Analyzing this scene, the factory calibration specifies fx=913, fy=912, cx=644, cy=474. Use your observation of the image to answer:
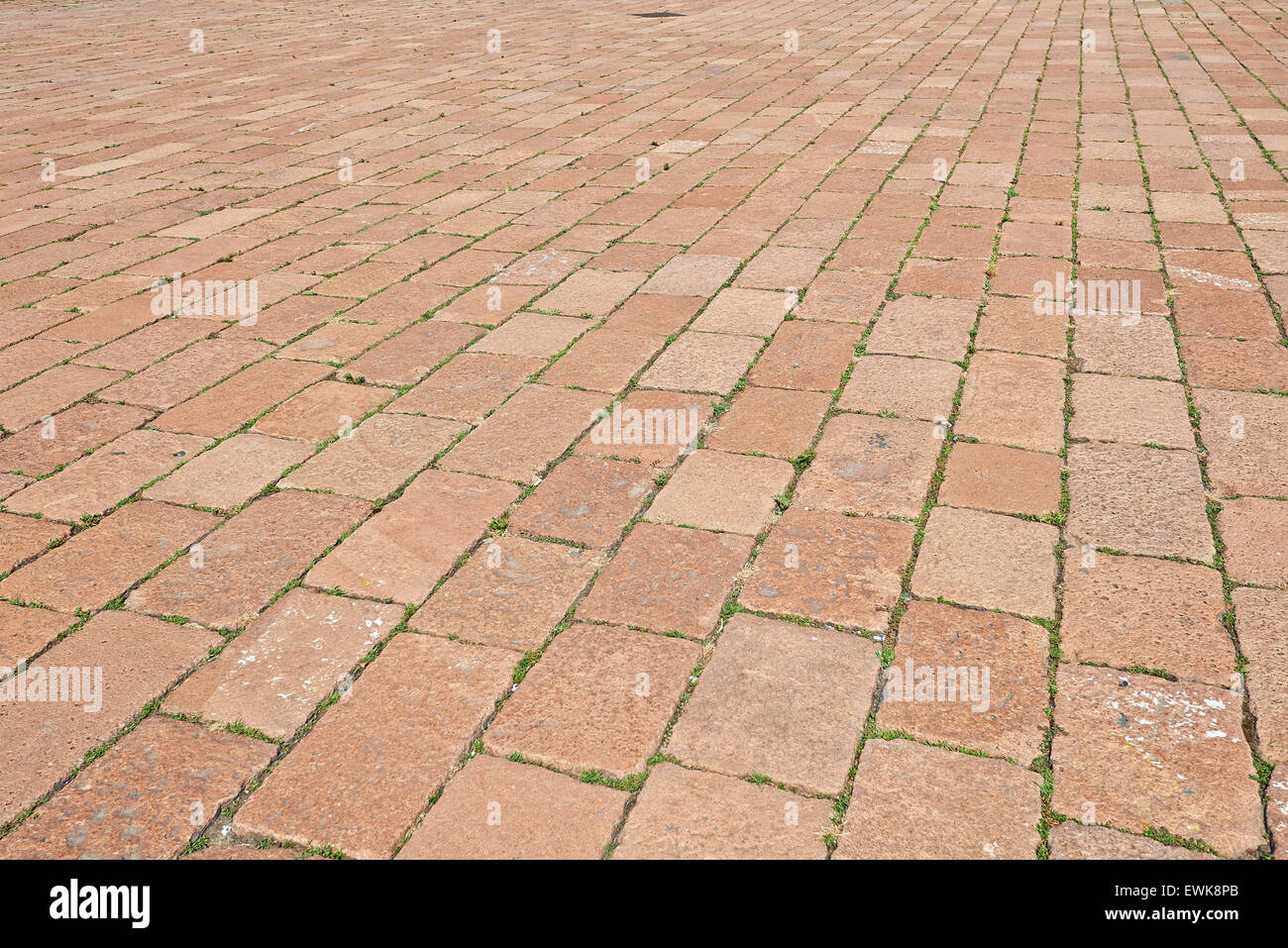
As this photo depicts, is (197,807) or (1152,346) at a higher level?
(1152,346)

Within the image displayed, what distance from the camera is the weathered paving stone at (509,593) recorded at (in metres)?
2.38

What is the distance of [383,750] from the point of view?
2045 millimetres

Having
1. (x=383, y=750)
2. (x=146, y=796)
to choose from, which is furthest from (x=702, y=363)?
(x=146, y=796)

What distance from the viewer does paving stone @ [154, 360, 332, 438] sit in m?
3.40

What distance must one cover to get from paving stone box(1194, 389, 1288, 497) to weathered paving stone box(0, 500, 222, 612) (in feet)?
10.5

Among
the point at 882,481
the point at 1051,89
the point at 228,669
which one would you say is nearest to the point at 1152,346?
the point at 882,481

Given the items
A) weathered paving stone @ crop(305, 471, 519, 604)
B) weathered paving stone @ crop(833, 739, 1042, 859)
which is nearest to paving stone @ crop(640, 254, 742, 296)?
weathered paving stone @ crop(305, 471, 519, 604)

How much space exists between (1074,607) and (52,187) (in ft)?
22.2

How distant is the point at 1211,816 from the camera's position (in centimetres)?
184

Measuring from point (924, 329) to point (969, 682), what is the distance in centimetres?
216

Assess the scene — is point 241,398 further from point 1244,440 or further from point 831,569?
point 1244,440

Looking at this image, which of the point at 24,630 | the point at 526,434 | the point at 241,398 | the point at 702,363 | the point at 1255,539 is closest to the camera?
the point at 24,630
